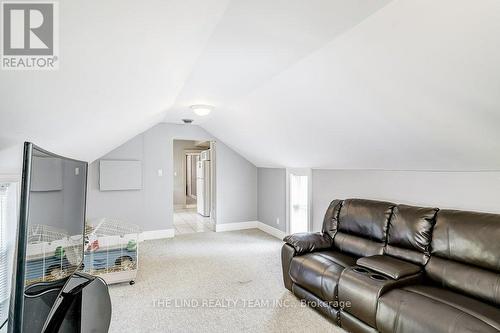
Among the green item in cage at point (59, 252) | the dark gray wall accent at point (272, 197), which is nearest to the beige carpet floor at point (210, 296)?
the dark gray wall accent at point (272, 197)

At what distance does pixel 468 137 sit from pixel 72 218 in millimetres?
2892

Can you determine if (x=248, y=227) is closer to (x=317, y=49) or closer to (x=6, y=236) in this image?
(x=317, y=49)

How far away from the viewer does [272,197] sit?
18.6 ft

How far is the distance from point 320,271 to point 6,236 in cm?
241

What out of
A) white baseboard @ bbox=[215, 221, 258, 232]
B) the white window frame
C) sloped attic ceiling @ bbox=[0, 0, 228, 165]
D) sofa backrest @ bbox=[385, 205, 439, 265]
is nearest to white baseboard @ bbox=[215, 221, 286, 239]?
white baseboard @ bbox=[215, 221, 258, 232]

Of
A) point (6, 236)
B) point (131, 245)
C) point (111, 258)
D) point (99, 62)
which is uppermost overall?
point (99, 62)

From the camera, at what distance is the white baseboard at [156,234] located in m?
5.21

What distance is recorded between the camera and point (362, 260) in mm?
2436

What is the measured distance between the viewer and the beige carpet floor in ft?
8.02

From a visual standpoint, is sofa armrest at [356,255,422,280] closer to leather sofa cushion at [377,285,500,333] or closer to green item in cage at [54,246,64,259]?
leather sofa cushion at [377,285,500,333]

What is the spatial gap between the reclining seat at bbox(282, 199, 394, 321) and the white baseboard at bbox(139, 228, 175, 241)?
10.4 feet

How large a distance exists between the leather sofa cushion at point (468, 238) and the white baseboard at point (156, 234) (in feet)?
14.9

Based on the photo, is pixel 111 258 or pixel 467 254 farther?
pixel 111 258

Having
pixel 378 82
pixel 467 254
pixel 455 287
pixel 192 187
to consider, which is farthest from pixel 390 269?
pixel 192 187
